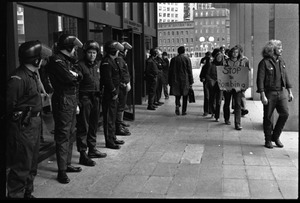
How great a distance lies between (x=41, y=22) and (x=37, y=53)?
2446mm

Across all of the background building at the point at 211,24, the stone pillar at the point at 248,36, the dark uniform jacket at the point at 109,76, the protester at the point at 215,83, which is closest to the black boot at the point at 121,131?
the dark uniform jacket at the point at 109,76

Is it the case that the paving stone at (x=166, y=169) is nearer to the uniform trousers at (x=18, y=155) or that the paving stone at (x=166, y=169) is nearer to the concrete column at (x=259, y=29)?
the uniform trousers at (x=18, y=155)

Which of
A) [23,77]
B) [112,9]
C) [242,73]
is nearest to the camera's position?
[23,77]

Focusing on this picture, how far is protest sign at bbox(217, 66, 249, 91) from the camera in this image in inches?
363

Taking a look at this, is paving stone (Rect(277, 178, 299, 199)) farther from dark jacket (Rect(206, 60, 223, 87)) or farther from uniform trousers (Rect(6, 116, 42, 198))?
dark jacket (Rect(206, 60, 223, 87))

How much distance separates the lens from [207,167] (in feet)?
20.7

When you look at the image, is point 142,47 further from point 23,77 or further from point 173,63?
point 23,77

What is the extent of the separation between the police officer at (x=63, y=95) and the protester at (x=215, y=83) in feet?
17.1

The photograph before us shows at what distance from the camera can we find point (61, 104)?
215 inches

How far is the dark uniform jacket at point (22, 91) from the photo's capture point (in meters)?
4.37

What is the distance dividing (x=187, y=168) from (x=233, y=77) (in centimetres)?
367

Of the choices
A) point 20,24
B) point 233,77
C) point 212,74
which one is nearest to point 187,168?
point 20,24

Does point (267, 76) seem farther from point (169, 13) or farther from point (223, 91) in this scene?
point (169, 13)

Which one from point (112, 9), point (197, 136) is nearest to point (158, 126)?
point (197, 136)
